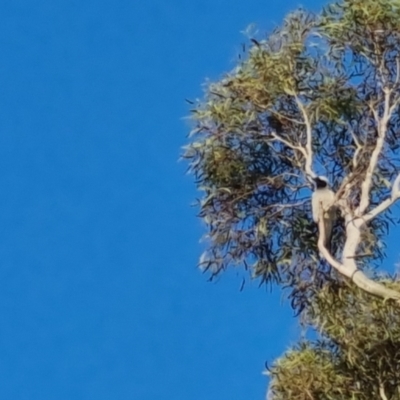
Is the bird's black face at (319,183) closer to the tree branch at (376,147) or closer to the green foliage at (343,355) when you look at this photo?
the tree branch at (376,147)

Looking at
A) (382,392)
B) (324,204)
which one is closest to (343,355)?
(382,392)

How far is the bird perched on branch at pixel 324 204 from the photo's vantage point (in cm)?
1077

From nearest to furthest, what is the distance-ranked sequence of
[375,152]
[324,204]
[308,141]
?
[324,204] → [375,152] → [308,141]

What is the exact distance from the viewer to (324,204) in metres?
10.8

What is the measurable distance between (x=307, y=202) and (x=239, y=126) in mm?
635

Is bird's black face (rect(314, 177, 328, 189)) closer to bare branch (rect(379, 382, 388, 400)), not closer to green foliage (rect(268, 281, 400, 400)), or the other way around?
green foliage (rect(268, 281, 400, 400))

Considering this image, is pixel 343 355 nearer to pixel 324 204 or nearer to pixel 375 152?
pixel 324 204

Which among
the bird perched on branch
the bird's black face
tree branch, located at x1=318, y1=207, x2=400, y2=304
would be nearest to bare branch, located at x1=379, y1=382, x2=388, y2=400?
tree branch, located at x1=318, y1=207, x2=400, y2=304

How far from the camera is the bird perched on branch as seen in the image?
35.3 feet

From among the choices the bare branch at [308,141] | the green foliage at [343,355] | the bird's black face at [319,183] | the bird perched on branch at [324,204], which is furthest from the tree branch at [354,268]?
the bare branch at [308,141]

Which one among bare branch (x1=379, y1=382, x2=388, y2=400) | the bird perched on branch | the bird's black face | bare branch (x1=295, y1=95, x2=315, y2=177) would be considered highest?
bare branch (x1=295, y1=95, x2=315, y2=177)

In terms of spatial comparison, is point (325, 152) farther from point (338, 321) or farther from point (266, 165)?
point (338, 321)

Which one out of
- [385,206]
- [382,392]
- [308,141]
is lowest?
[382,392]

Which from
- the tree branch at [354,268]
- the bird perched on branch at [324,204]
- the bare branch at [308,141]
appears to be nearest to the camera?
the tree branch at [354,268]
